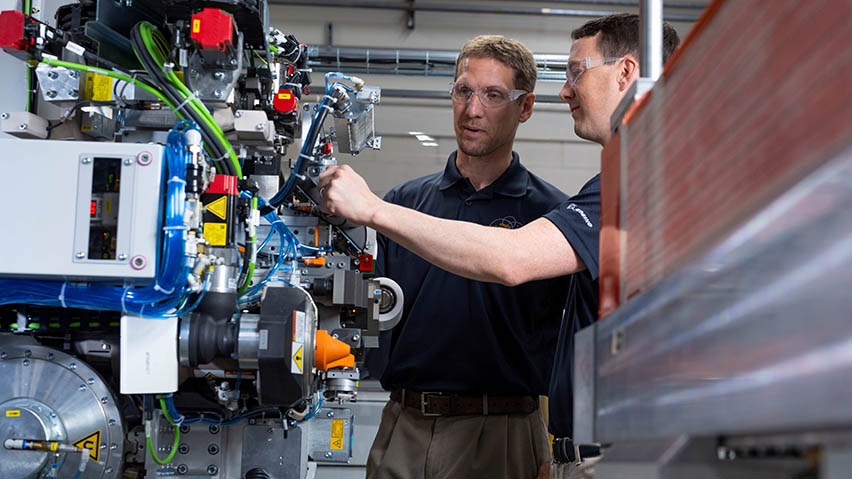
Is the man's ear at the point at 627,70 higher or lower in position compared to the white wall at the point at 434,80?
lower

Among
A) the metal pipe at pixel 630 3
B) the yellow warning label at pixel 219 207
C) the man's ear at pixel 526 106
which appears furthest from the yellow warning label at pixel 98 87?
the metal pipe at pixel 630 3

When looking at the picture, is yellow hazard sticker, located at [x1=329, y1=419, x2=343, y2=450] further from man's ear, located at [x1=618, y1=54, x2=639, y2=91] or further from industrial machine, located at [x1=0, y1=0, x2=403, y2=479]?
man's ear, located at [x1=618, y1=54, x2=639, y2=91]

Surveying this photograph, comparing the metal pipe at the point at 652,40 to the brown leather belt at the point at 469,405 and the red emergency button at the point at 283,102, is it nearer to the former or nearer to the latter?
the red emergency button at the point at 283,102

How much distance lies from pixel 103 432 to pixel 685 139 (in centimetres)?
149

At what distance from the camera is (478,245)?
1.78 metres

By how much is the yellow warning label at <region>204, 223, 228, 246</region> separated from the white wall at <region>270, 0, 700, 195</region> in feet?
12.8

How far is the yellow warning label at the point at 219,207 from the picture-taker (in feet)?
5.58

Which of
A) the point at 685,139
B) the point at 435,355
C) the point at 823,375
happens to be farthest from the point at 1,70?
the point at 823,375

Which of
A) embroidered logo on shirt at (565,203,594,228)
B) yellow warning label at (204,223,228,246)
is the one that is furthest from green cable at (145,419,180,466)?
embroidered logo on shirt at (565,203,594,228)

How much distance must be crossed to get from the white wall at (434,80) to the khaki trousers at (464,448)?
10.5 ft

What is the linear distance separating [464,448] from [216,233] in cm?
116

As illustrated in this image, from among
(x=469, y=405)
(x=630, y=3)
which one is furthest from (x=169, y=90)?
(x=630, y=3)

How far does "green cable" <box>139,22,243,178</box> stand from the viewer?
173 centimetres

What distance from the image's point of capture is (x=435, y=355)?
101 inches
